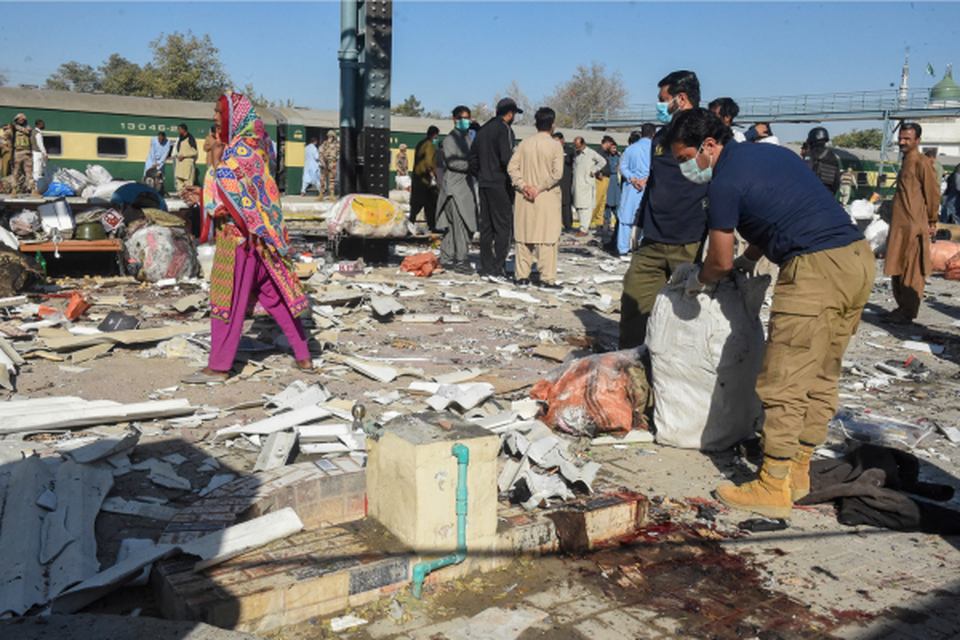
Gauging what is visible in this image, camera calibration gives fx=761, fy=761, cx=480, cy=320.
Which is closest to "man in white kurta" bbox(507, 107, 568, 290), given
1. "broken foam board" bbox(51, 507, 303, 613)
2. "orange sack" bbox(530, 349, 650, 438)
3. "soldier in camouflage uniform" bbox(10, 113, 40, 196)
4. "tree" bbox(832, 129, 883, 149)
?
"orange sack" bbox(530, 349, 650, 438)

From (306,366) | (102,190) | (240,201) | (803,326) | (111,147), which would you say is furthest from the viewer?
(111,147)

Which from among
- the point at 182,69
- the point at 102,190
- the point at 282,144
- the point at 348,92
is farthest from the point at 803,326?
the point at 182,69

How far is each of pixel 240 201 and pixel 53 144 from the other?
15.4 m

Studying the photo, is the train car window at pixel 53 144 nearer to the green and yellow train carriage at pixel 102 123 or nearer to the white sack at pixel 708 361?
the green and yellow train carriage at pixel 102 123

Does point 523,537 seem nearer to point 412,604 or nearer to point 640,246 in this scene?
point 412,604

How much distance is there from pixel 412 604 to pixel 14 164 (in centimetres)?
1555

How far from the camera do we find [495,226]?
33.9 ft

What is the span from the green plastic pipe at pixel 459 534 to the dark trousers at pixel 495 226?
25.2 feet

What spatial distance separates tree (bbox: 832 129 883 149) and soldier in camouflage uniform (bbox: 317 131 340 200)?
1986 inches

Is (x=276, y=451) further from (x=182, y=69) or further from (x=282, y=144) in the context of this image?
(x=182, y=69)

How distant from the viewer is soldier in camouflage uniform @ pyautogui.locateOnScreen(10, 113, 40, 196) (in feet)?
48.6

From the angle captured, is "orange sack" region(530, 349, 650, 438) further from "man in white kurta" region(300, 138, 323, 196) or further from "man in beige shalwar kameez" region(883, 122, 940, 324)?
"man in white kurta" region(300, 138, 323, 196)

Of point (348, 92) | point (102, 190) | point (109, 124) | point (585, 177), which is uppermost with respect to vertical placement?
point (109, 124)

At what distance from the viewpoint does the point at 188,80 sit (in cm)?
4403
